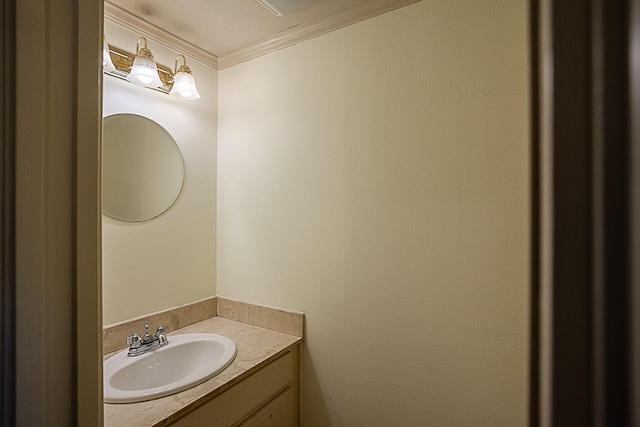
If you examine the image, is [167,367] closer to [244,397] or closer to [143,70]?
[244,397]

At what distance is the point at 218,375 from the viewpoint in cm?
111

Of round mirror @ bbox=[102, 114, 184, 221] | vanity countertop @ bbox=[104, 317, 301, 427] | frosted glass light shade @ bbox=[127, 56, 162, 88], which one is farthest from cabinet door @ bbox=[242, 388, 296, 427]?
frosted glass light shade @ bbox=[127, 56, 162, 88]

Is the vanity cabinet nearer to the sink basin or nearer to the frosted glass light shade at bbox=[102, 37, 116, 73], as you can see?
the sink basin

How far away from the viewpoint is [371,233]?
4.17ft

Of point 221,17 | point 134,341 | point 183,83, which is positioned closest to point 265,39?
point 221,17

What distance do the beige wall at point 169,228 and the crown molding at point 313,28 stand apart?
0.77 ft

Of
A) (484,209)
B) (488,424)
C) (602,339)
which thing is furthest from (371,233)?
(602,339)

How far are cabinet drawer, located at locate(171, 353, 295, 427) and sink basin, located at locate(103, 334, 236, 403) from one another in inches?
3.8

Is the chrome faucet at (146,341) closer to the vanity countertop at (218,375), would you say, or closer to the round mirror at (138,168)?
the vanity countertop at (218,375)

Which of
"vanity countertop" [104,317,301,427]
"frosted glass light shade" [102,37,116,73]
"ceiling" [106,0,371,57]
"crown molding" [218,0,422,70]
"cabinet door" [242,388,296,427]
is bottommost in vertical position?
"cabinet door" [242,388,296,427]

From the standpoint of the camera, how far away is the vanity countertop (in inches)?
35.0

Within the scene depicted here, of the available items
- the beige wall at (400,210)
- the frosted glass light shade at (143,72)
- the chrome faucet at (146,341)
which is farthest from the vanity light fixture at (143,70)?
the chrome faucet at (146,341)

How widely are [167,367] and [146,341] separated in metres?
0.15

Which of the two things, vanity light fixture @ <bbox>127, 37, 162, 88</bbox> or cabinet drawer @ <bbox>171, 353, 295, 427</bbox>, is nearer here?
cabinet drawer @ <bbox>171, 353, 295, 427</bbox>
